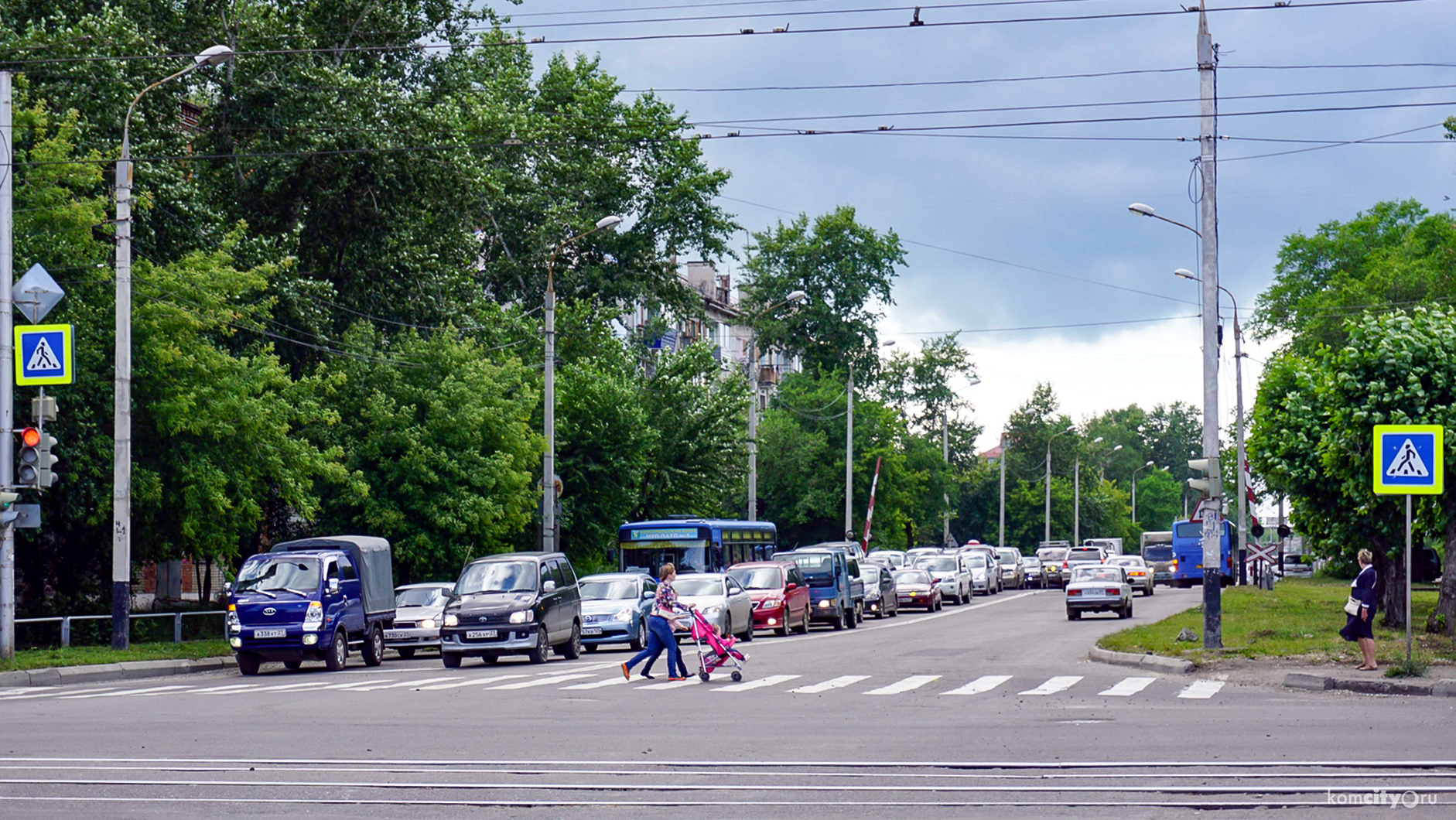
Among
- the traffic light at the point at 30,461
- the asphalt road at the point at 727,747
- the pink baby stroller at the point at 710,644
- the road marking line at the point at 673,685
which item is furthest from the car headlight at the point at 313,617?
the pink baby stroller at the point at 710,644

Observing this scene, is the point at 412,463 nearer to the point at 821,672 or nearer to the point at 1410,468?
the point at 821,672

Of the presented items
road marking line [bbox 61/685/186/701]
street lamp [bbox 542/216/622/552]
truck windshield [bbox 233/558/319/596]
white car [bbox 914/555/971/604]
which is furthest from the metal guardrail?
white car [bbox 914/555/971/604]

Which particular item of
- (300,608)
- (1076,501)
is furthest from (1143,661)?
(1076,501)

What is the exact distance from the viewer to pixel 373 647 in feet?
92.8

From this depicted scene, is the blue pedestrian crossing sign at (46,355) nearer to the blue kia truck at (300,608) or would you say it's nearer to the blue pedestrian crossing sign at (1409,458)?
the blue kia truck at (300,608)

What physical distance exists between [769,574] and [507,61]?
950 inches

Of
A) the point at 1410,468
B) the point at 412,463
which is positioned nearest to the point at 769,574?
the point at 412,463

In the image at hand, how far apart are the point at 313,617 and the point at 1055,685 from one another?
12.5 m

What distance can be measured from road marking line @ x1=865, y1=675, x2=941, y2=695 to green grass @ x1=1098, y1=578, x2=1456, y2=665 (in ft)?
13.4

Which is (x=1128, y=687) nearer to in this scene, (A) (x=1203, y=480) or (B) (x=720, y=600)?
(A) (x=1203, y=480)

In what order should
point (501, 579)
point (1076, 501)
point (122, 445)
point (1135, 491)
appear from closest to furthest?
point (122, 445), point (501, 579), point (1076, 501), point (1135, 491)

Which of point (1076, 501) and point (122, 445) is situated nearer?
point (122, 445)

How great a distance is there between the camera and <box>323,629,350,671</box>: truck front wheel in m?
26.5

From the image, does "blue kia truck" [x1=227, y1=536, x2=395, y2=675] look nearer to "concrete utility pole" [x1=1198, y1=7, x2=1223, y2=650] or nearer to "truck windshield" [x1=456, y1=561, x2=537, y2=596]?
"truck windshield" [x1=456, y1=561, x2=537, y2=596]
